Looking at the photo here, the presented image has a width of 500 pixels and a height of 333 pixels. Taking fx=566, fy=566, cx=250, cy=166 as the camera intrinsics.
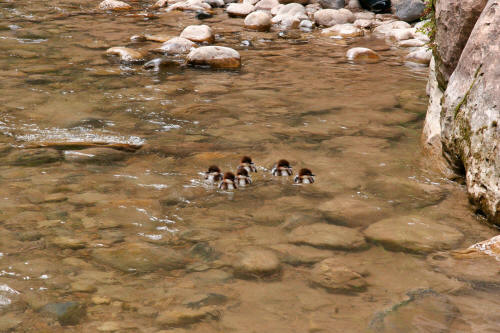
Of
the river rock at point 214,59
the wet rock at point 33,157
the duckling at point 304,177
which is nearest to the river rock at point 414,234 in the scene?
the duckling at point 304,177

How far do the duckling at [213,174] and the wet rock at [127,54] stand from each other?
7012 mm

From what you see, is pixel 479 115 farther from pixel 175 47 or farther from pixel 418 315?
pixel 175 47

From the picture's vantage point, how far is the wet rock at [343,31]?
17375mm

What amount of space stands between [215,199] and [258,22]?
1317cm

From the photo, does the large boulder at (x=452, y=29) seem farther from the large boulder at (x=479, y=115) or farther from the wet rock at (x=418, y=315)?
the wet rock at (x=418, y=315)

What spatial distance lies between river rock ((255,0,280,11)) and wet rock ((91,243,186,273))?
57.3ft

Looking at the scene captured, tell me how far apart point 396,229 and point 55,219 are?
3.28 metres

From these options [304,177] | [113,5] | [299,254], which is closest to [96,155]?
[304,177]

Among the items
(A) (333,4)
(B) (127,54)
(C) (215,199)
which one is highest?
(A) (333,4)

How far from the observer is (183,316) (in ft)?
13.3

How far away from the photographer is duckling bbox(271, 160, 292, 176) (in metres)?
6.69

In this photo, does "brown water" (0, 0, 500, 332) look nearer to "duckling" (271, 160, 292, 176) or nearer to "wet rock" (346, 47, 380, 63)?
"duckling" (271, 160, 292, 176)

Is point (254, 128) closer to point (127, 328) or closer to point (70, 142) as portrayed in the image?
point (70, 142)

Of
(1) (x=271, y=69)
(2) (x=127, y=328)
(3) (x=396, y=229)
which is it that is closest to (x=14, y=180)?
(2) (x=127, y=328)
